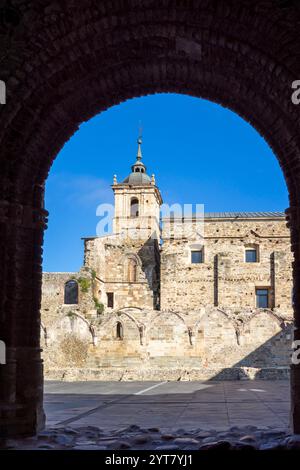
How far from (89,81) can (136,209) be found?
126ft

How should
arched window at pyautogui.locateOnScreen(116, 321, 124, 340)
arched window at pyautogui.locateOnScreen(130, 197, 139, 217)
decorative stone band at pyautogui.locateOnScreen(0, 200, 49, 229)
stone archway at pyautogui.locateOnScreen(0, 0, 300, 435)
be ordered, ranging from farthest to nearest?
arched window at pyautogui.locateOnScreen(130, 197, 139, 217)
arched window at pyautogui.locateOnScreen(116, 321, 124, 340)
decorative stone band at pyautogui.locateOnScreen(0, 200, 49, 229)
stone archway at pyautogui.locateOnScreen(0, 0, 300, 435)

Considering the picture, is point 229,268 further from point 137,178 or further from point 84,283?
point 137,178

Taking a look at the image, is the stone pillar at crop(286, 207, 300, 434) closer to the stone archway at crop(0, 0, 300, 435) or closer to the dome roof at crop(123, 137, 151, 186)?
the stone archway at crop(0, 0, 300, 435)

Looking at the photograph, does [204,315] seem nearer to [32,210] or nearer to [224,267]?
[224,267]

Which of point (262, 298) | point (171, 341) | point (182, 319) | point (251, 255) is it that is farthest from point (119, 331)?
point (251, 255)

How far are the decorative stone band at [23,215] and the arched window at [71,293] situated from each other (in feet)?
96.4

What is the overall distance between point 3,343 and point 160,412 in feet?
12.4

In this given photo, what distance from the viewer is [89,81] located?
7043 millimetres

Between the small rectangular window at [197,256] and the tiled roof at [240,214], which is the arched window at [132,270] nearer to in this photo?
the small rectangular window at [197,256]

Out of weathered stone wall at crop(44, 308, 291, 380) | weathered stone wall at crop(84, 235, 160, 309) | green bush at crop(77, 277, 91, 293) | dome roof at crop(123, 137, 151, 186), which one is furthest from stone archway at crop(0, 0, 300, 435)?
dome roof at crop(123, 137, 151, 186)

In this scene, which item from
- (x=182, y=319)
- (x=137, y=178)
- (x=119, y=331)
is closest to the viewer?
(x=182, y=319)

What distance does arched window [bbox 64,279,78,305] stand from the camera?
36.3 meters

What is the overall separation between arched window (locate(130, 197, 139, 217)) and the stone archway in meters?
37.7

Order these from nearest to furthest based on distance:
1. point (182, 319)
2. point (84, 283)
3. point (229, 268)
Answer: point (182, 319) < point (84, 283) < point (229, 268)
